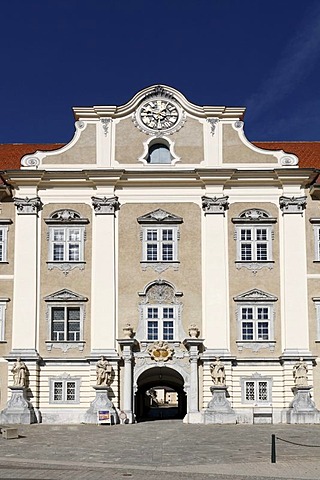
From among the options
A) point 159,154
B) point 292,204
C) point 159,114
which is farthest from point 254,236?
point 159,114

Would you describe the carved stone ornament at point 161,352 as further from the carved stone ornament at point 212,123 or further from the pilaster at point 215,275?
the carved stone ornament at point 212,123

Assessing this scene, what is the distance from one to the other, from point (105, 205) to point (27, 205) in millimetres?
3694

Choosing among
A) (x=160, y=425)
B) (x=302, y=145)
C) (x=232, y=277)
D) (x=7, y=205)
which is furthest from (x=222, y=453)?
(x=302, y=145)

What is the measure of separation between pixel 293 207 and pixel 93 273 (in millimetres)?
9885

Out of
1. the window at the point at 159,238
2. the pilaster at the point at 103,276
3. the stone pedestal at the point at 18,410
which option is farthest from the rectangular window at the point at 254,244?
the stone pedestal at the point at 18,410

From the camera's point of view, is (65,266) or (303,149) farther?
(303,149)

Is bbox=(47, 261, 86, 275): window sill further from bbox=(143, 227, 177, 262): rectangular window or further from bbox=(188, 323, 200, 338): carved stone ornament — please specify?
bbox=(188, 323, 200, 338): carved stone ornament

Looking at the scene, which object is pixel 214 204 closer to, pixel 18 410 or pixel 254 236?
pixel 254 236

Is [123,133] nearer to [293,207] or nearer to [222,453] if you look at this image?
[293,207]

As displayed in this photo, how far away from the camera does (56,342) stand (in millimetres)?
36750

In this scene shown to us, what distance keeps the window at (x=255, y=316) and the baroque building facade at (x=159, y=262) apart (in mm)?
53

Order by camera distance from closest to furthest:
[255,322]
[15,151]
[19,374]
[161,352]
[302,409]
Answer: [302,409], [19,374], [161,352], [255,322], [15,151]

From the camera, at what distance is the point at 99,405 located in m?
35.4

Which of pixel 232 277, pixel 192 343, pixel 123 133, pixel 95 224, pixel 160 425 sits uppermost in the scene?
pixel 123 133
